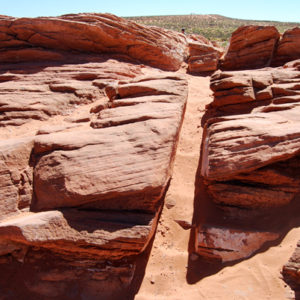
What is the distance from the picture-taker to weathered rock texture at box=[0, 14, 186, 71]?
7523 millimetres

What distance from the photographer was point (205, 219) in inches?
161

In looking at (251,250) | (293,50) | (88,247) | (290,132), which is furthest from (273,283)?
(293,50)

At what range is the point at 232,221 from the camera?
3.99m

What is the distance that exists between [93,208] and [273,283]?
2493mm

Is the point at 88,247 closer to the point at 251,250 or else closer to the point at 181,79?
the point at 251,250

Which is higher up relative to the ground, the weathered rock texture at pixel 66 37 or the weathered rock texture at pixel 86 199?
the weathered rock texture at pixel 66 37

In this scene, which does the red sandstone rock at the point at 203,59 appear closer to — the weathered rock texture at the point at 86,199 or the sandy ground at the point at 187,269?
the weathered rock texture at the point at 86,199

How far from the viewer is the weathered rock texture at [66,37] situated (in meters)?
7.52

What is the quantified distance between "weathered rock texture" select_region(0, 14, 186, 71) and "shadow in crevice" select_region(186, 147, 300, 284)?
585 centimetres

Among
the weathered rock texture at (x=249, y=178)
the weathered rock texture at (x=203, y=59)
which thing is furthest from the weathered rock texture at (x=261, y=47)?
the weathered rock texture at (x=249, y=178)

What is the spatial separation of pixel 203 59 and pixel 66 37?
4211 mm

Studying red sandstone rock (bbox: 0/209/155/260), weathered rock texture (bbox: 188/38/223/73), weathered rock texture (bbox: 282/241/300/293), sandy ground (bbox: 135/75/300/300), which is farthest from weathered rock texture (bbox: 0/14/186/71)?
weathered rock texture (bbox: 282/241/300/293)

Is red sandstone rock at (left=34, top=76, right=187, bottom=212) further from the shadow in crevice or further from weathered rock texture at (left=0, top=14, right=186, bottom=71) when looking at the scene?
weathered rock texture at (left=0, top=14, right=186, bottom=71)

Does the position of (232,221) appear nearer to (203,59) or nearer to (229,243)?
(229,243)
